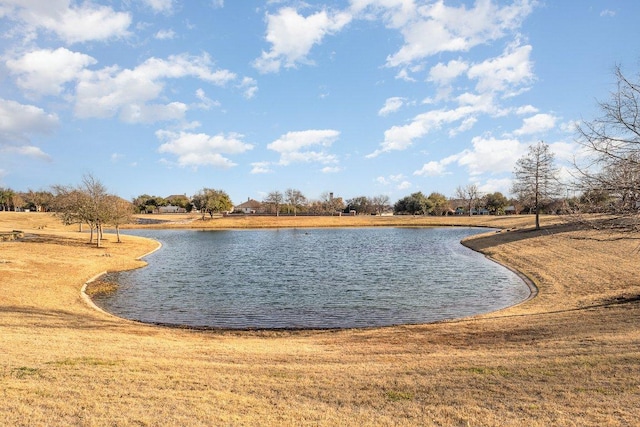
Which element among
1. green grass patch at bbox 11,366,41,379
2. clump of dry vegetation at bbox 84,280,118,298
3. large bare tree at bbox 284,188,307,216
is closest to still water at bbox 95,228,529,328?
clump of dry vegetation at bbox 84,280,118,298

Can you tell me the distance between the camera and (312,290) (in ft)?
92.7

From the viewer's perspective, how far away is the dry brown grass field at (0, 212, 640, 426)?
778 cm

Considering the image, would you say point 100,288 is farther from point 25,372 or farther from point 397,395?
point 397,395

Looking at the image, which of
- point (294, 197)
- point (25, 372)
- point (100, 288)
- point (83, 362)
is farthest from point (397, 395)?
point (294, 197)

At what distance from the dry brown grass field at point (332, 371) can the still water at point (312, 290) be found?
8.29 ft

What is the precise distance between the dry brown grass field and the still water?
253 centimetres

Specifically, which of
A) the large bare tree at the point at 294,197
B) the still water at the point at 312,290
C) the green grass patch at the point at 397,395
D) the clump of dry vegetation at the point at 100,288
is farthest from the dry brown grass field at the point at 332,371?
the large bare tree at the point at 294,197

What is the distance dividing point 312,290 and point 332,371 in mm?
17488

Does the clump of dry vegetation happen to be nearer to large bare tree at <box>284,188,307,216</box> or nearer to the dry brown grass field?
the dry brown grass field

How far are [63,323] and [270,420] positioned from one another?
14.2 meters

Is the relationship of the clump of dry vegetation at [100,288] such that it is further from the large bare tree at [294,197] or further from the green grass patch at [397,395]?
the large bare tree at [294,197]

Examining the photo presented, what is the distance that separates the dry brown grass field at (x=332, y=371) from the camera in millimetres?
7777

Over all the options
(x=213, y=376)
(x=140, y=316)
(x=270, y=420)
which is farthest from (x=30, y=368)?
(x=140, y=316)

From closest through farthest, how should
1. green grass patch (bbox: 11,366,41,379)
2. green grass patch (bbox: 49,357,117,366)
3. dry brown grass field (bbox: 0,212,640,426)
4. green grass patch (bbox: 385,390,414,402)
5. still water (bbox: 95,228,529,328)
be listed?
dry brown grass field (bbox: 0,212,640,426) < green grass patch (bbox: 385,390,414,402) < green grass patch (bbox: 11,366,41,379) < green grass patch (bbox: 49,357,117,366) < still water (bbox: 95,228,529,328)
